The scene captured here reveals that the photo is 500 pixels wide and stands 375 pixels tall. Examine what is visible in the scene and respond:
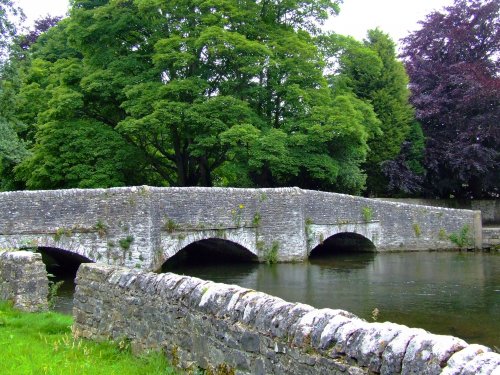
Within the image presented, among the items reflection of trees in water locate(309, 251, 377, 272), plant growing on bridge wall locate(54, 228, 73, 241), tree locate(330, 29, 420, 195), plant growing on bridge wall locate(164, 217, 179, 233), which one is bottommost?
reflection of trees in water locate(309, 251, 377, 272)

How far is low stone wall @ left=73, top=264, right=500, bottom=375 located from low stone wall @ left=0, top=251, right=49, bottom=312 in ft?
7.01

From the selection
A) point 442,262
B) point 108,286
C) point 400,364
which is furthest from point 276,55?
point 400,364

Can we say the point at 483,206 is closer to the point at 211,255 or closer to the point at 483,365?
the point at 211,255

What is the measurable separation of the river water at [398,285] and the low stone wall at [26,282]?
11.4 feet

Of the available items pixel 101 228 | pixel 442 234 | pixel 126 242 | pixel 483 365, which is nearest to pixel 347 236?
pixel 442 234

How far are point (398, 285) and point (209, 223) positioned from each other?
636 cm

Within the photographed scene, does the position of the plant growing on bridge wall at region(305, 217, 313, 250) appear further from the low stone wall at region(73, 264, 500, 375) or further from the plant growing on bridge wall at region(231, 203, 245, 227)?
the low stone wall at region(73, 264, 500, 375)

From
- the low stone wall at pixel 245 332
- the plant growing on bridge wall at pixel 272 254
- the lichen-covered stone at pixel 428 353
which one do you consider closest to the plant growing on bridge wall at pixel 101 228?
the plant growing on bridge wall at pixel 272 254

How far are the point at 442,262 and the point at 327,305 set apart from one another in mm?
9472

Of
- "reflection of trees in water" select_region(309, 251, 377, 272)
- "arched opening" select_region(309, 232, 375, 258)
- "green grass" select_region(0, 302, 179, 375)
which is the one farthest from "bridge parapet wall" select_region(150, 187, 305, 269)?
"green grass" select_region(0, 302, 179, 375)

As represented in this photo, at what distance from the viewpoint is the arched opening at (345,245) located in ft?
79.9

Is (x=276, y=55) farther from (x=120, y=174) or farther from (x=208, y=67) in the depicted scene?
(x=120, y=174)

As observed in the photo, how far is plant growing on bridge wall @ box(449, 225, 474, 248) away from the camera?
25.0m

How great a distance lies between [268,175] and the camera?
26938mm
